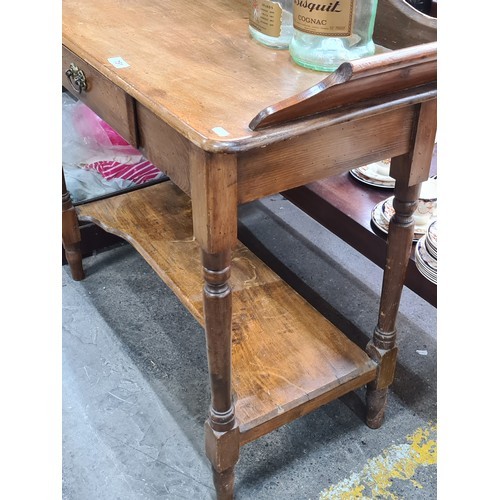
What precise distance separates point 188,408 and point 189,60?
2.60ft

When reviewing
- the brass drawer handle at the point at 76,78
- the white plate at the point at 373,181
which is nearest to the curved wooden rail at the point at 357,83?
the brass drawer handle at the point at 76,78

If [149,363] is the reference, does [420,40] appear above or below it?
above

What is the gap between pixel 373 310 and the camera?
65.3 inches

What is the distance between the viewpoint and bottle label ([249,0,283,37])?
1.01 metres

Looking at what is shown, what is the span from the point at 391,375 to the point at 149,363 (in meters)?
0.61

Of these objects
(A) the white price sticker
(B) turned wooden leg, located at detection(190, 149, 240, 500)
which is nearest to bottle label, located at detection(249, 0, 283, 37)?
(A) the white price sticker

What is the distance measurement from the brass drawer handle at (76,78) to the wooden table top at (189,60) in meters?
0.05

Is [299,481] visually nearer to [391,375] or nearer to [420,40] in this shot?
[391,375]

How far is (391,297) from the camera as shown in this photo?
46.4 inches

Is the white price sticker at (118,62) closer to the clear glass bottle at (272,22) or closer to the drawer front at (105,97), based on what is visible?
the drawer front at (105,97)

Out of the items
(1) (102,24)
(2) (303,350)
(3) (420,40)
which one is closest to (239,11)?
(1) (102,24)

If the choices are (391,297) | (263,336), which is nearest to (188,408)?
(263,336)

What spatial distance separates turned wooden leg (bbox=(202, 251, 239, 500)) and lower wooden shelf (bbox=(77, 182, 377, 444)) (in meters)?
0.04

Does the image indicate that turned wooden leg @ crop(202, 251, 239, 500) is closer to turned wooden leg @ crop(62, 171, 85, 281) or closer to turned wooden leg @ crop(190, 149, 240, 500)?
turned wooden leg @ crop(190, 149, 240, 500)
